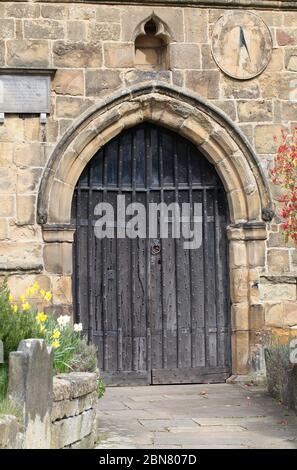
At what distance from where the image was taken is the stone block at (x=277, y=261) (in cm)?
914

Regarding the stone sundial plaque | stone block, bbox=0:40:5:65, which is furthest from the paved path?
stone block, bbox=0:40:5:65

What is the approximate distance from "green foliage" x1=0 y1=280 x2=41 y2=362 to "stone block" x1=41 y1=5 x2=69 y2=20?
4.10 m

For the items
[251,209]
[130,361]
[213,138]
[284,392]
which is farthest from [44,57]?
[284,392]

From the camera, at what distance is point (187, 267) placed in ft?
30.7

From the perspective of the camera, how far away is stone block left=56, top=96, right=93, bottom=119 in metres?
8.88

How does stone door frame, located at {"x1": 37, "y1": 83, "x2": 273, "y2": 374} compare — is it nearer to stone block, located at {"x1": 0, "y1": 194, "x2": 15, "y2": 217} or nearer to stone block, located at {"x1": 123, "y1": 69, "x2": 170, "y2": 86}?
stone block, located at {"x1": 123, "y1": 69, "x2": 170, "y2": 86}

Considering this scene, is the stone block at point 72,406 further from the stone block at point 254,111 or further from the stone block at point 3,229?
the stone block at point 254,111

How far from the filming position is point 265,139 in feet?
30.4

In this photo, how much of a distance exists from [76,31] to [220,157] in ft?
6.83

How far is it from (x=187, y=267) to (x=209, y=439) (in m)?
3.40

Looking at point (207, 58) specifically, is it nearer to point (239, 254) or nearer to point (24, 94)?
point (24, 94)

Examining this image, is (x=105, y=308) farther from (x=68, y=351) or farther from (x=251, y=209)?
(x=68, y=351)

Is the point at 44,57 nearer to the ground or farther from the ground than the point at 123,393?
farther from the ground
